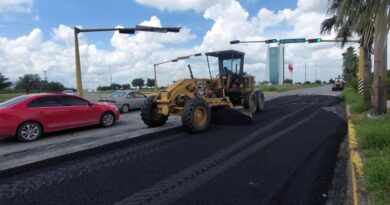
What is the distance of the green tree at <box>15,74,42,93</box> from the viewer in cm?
8381

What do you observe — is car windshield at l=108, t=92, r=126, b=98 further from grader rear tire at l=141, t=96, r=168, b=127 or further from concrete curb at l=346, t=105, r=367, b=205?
concrete curb at l=346, t=105, r=367, b=205

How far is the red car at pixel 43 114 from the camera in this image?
979cm

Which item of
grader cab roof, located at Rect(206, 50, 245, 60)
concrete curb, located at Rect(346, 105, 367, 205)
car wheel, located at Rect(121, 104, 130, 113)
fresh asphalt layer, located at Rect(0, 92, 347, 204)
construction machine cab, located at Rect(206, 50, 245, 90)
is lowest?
fresh asphalt layer, located at Rect(0, 92, 347, 204)

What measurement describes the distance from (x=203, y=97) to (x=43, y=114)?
212 inches

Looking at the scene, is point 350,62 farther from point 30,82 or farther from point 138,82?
point 30,82

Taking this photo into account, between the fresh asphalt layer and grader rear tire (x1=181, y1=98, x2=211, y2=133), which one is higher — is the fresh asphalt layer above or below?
below

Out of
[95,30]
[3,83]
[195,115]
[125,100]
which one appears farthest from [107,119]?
[3,83]

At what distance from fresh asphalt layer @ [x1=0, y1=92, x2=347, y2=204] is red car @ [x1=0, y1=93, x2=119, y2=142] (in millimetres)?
3305

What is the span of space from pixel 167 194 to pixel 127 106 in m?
15.0

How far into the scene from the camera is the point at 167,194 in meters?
5.22

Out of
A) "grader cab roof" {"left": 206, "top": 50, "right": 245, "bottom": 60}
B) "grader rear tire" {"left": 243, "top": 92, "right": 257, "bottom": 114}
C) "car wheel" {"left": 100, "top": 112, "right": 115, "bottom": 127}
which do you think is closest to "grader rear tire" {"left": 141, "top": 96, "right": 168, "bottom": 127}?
"car wheel" {"left": 100, "top": 112, "right": 115, "bottom": 127}

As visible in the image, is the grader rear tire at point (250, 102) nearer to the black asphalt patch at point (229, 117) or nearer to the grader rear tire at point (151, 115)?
the black asphalt patch at point (229, 117)

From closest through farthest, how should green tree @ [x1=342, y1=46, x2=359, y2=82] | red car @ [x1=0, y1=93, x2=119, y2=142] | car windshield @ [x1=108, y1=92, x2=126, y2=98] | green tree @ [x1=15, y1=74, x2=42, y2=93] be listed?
red car @ [x1=0, y1=93, x2=119, y2=142] → car windshield @ [x1=108, y1=92, x2=126, y2=98] → green tree @ [x1=342, y1=46, x2=359, y2=82] → green tree @ [x1=15, y1=74, x2=42, y2=93]

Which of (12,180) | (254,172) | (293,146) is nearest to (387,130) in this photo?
(293,146)
